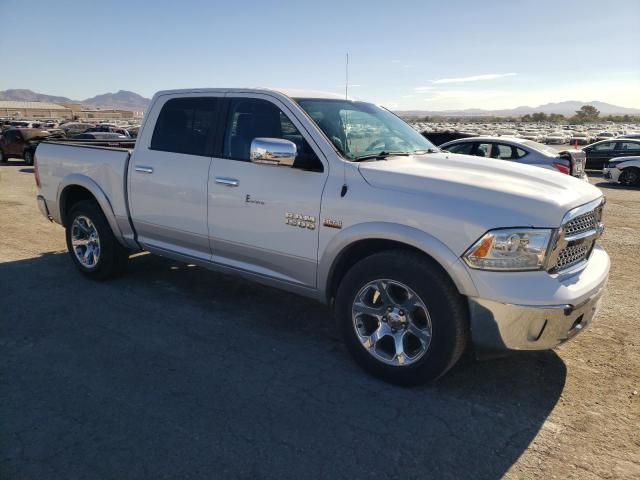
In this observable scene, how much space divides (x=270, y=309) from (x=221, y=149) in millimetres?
1594

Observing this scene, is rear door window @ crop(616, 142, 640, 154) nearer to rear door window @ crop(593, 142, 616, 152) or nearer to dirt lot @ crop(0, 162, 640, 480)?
rear door window @ crop(593, 142, 616, 152)

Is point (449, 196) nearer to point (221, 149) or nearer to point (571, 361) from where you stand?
point (571, 361)

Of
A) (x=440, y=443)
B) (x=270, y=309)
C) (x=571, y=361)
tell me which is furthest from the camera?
(x=270, y=309)

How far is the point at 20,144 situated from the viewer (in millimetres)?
21250

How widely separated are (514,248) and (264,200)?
1903mm

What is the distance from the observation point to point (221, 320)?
4.59m

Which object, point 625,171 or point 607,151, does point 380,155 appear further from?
point 607,151

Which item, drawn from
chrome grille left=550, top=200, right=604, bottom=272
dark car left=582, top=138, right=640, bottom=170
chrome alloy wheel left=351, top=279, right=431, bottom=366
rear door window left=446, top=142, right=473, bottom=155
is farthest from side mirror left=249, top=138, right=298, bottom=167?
dark car left=582, top=138, right=640, bottom=170

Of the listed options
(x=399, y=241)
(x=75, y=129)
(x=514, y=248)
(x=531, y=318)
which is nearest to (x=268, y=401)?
(x=399, y=241)

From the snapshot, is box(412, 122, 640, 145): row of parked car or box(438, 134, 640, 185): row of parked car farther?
box(412, 122, 640, 145): row of parked car

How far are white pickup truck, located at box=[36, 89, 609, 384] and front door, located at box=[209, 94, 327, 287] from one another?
0.01m

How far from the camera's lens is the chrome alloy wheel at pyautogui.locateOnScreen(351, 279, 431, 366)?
3.35 m

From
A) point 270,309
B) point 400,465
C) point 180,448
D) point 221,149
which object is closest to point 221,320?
point 270,309

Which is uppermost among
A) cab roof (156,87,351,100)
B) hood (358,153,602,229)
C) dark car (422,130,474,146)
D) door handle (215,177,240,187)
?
cab roof (156,87,351,100)
